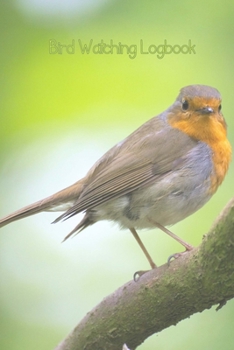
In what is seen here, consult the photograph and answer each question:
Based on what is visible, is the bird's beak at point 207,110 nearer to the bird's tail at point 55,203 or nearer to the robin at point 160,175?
the robin at point 160,175

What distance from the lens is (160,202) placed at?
3871 millimetres

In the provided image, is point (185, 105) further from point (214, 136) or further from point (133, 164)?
point (133, 164)

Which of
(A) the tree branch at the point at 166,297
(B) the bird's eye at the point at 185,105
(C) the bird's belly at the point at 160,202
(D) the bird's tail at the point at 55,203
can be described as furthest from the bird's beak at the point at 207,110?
(A) the tree branch at the point at 166,297

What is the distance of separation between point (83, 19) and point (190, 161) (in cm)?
168

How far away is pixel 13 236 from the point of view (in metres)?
6.20

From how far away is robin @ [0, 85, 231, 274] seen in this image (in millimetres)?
3881

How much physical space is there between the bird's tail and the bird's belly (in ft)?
0.96

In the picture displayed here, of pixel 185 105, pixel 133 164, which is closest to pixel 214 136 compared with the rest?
pixel 185 105

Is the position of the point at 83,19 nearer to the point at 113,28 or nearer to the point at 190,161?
the point at 113,28

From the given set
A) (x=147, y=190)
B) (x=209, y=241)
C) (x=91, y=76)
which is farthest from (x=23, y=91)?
(x=209, y=241)

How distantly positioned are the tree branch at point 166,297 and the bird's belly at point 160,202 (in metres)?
0.75

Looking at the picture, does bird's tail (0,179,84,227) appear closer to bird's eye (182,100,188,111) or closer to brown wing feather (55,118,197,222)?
brown wing feather (55,118,197,222)

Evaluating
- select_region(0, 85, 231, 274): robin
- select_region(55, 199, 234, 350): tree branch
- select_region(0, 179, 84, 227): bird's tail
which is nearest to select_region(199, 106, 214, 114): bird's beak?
select_region(0, 85, 231, 274): robin

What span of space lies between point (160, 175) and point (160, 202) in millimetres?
198
